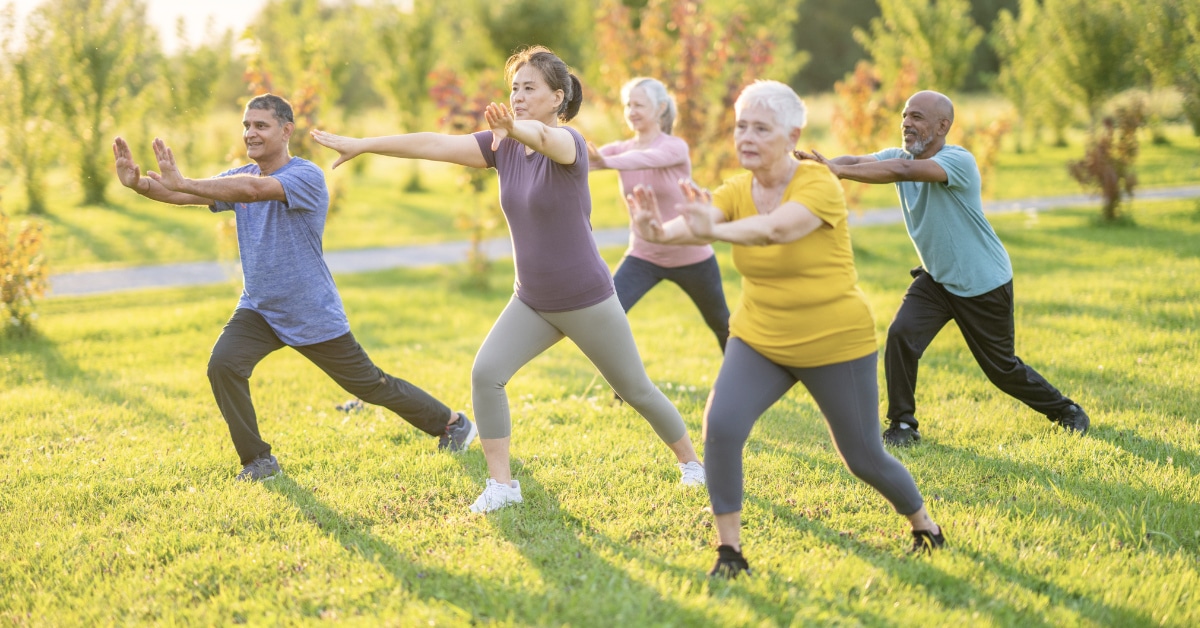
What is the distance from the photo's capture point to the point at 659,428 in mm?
4965

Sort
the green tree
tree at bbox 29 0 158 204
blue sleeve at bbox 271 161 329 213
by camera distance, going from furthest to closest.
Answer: the green tree → tree at bbox 29 0 158 204 → blue sleeve at bbox 271 161 329 213

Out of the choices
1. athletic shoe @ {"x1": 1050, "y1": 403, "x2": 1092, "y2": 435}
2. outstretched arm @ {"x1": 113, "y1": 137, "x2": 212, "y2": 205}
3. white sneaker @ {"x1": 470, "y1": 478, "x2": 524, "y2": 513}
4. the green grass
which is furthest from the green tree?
outstretched arm @ {"x1": 113, "y1": 137, "x2": 212, "y2": 205}

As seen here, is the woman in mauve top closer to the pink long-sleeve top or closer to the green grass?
the green grass

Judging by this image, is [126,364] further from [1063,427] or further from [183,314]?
[1063,427]

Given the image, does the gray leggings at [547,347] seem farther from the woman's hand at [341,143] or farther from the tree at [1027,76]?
the tree at [1027,76]

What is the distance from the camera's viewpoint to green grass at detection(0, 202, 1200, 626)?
12.1 feet

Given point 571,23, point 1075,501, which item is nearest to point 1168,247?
point 1075,501

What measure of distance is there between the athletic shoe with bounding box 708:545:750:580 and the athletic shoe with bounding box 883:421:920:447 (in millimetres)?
2125

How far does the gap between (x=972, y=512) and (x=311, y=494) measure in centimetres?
341

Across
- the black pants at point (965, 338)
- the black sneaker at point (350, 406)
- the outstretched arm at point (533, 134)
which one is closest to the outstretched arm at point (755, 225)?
the outstretched arm at point (533, 134)

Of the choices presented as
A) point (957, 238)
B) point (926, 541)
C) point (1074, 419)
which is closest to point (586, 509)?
point (926, 541)

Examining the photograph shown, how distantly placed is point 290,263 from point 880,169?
3.20 m

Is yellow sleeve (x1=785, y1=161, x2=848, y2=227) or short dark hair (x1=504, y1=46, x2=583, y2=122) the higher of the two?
short dark hair (x1=504, y1=46, x2=583, y2=122)

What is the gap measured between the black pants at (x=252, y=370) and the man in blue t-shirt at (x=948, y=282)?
3.04 m
